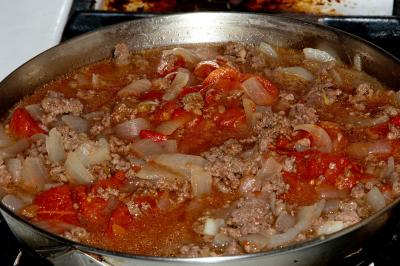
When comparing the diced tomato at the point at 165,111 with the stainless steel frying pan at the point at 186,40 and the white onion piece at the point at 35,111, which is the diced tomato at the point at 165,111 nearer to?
the white onion piece at the point at 35,111

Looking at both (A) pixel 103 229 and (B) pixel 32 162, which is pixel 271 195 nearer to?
(A) pixel 103 229

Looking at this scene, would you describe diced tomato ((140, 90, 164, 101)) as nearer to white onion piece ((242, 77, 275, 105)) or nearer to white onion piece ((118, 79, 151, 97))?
white onion piece ((118, 79, 151, 97))

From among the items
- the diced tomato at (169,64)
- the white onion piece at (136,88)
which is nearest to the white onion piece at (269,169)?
the white onion piece at (136,88)

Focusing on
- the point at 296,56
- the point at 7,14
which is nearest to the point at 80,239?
the point at 296,56

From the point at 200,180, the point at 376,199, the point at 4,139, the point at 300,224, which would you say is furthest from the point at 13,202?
the point at 376,199

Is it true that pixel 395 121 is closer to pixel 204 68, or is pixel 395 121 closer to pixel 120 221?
pixel 204 68

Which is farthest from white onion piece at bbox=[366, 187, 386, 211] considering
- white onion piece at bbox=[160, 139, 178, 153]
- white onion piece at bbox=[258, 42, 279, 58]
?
white onion piece at bbox=[258, 42, 279, 58]
